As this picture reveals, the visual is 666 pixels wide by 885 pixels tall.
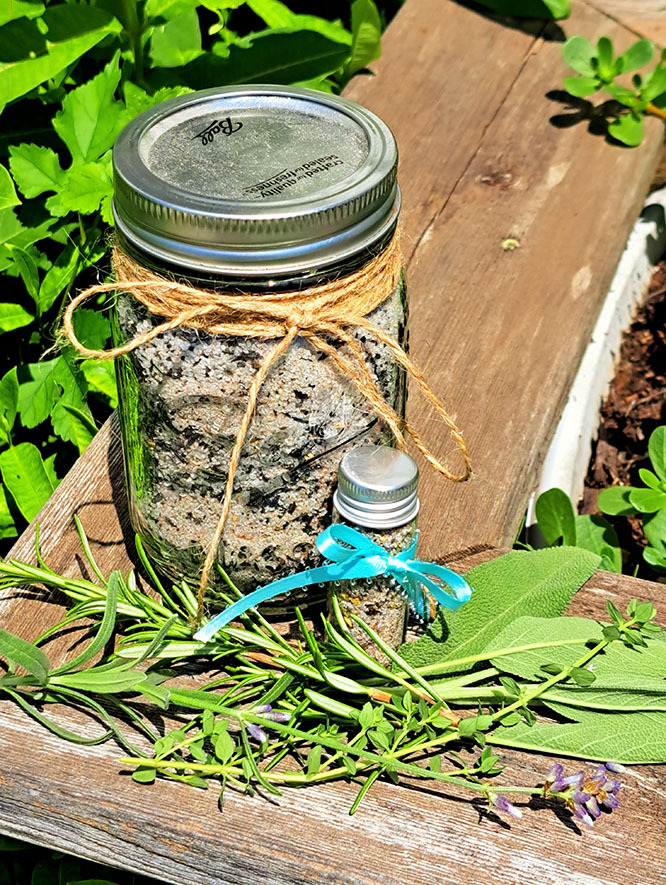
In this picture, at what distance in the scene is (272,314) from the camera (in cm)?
88

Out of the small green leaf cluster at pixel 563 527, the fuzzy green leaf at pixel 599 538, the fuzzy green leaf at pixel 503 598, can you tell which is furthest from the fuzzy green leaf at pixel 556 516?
the fuzzy green leaf at pixel 503 598

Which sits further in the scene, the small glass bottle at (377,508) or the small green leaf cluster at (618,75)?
the small green leaf cluster at (618,75)

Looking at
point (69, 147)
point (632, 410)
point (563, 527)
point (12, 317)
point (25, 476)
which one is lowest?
point (632, 410)

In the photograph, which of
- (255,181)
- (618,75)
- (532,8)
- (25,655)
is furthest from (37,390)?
(532,8)

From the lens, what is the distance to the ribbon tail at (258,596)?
99 centimetres

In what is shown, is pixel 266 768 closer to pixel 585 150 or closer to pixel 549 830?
pixel 549 830

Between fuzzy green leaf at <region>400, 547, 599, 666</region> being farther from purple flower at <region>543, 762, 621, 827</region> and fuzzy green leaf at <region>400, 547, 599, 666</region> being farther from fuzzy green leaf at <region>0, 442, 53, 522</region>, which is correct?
fuzzy green leaf at <region>0, 442, 53, 522</region>

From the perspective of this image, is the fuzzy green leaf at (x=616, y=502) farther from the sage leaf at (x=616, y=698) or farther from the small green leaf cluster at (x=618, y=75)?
the small green leaf cluster at (x=618, y=75)

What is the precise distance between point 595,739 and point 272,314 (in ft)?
1.75

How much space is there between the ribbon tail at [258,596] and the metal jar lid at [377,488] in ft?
0.25

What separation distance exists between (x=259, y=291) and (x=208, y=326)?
0.19ft

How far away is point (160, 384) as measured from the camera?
960 millimetres

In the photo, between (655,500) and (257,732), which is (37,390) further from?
(655,500)

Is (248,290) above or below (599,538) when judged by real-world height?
above
